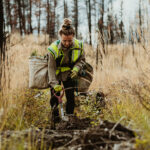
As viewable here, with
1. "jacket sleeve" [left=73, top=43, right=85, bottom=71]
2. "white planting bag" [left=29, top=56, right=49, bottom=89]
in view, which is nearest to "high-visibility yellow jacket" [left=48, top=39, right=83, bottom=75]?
"jacket sleeve" [left=73, top=43, right=85, bottom=71]

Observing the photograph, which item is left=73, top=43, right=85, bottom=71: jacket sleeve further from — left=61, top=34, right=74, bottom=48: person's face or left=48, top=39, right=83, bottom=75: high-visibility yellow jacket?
left=61, top=34, right=74, bottom=48: person's face

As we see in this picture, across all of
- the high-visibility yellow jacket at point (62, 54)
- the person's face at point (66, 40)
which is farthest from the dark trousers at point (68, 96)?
the person's face at point (66, 40)

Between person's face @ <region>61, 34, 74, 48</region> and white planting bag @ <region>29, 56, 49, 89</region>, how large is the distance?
0.42m

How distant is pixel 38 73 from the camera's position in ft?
8.72

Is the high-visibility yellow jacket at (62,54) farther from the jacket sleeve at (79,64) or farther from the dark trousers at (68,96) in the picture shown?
the dark trousers at (68,96)

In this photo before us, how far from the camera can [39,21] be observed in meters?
20.4

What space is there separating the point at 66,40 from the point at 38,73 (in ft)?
2.16

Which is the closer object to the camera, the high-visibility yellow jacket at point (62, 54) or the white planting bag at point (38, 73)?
the high-visibility yellow jacket at point (62, 54)

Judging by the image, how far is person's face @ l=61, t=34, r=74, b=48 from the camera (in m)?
2.42

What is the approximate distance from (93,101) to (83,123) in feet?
5.30

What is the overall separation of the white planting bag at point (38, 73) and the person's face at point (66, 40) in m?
0.42

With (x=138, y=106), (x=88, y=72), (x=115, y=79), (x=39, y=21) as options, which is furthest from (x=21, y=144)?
(x=39, y=21)

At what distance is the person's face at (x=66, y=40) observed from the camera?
2419mm

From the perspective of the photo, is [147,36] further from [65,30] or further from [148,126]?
[148,126]
